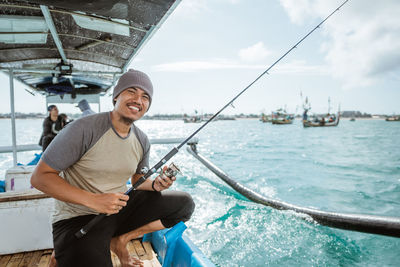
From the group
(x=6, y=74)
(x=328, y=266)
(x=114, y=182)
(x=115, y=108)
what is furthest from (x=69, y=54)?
(x=328, y=266)

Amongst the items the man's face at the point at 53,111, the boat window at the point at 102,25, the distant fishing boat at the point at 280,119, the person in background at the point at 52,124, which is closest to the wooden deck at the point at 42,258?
the boat window at the point at 102,25

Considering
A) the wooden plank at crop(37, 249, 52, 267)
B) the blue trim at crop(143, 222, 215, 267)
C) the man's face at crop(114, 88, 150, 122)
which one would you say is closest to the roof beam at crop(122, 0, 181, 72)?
the man's face at crop(114, 88, 150, 122)

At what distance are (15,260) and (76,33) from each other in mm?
2786

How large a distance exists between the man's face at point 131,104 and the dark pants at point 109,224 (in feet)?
2.53

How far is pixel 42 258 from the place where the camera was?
2480 mm

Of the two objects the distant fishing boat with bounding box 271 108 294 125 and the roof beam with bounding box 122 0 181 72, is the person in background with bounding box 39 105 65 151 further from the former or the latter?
the distant fishing boat with bounding box 271 108 294 125

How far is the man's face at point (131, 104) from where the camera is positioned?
1812 mm

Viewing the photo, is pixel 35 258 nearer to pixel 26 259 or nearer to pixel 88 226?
pixel 26 259

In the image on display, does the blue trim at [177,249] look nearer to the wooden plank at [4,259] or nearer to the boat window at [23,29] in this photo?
the wooden plank at [4,259]

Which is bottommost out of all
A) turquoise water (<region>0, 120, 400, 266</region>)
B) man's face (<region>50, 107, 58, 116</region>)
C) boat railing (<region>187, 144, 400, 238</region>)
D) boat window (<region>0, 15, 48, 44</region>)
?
turquoise water (<region>0, 120, 400, 266</region>)

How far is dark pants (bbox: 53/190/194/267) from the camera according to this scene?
5.21 feet

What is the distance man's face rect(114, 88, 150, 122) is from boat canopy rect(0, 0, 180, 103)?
631mm

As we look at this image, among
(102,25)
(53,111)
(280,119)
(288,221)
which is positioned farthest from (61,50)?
(280,119)

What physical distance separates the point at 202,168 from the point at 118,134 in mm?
9482
